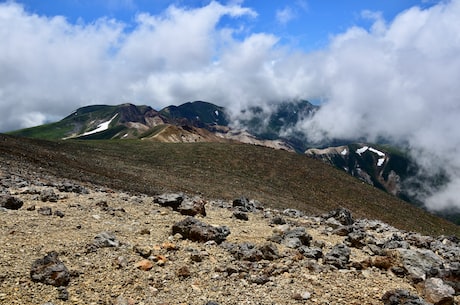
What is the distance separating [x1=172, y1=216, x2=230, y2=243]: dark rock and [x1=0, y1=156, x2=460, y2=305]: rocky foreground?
38 mm

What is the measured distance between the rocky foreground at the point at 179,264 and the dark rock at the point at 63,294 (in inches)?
2.0

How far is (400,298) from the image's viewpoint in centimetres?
1108

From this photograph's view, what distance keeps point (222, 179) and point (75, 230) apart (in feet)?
142

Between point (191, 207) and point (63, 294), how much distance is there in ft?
32.0

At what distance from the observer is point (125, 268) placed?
11.7m

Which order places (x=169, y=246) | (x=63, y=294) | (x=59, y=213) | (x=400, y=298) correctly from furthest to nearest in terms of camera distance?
(x=59, y=213)
(x=169, y=246)
(x=400, y=298)
(x=63, y=294)

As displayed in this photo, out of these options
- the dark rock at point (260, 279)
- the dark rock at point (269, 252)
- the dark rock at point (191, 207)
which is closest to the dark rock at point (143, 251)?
the dark rock at point (260, 279)

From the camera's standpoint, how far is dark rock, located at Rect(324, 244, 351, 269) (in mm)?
13805

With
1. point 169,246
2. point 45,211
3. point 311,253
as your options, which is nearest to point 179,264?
point 169,246

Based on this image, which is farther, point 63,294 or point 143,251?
point 143,251

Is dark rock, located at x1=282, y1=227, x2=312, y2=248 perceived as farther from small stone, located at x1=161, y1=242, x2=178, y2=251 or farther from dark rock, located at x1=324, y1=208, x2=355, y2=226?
dark rock, located at x1=324, y1=208, x2=355, y2=226

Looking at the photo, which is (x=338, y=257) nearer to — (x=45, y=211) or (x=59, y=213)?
(x=59, y=213)

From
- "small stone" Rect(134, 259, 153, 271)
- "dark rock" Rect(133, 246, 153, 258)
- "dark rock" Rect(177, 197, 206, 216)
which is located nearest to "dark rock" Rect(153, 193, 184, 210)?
"dark rock" Rect(177, 197, 206, 216)

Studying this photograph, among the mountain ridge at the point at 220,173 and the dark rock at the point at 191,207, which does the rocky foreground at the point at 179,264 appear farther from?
the mountain ridge at the point at 220,173
